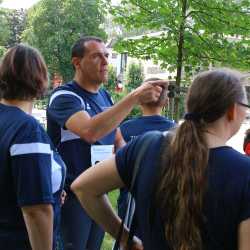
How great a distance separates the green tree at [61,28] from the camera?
3011 cm

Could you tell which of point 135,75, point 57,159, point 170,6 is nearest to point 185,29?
point 170,6

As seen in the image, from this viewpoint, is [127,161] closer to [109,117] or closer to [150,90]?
[150,90]

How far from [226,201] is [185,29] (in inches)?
176

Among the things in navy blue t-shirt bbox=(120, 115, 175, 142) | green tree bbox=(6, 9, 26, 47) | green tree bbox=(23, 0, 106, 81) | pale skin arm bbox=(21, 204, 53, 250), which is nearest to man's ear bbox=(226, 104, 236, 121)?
pale skin arm bbox=(21, 204, 53, 250)

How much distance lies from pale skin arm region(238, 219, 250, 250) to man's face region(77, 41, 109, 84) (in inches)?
71.5

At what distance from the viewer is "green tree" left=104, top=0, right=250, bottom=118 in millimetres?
5730

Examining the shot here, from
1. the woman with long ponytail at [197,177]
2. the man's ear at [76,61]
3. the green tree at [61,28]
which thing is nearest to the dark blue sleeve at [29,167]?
the woman with long ponytail at [197,177]

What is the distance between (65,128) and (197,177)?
4.80 ft

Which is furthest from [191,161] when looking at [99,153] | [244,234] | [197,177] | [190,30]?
[190,30]

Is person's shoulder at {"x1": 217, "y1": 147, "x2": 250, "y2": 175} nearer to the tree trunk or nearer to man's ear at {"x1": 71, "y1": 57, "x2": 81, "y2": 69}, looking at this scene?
man's ear at {"x1": 71, "y1": 57, "x2": 81, "y2": 69}

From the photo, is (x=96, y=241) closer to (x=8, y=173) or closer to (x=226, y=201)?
(x=8, y=173)

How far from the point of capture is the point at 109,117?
2.68 m

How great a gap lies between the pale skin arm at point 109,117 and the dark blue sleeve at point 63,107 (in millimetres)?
41

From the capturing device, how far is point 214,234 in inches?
63.0
